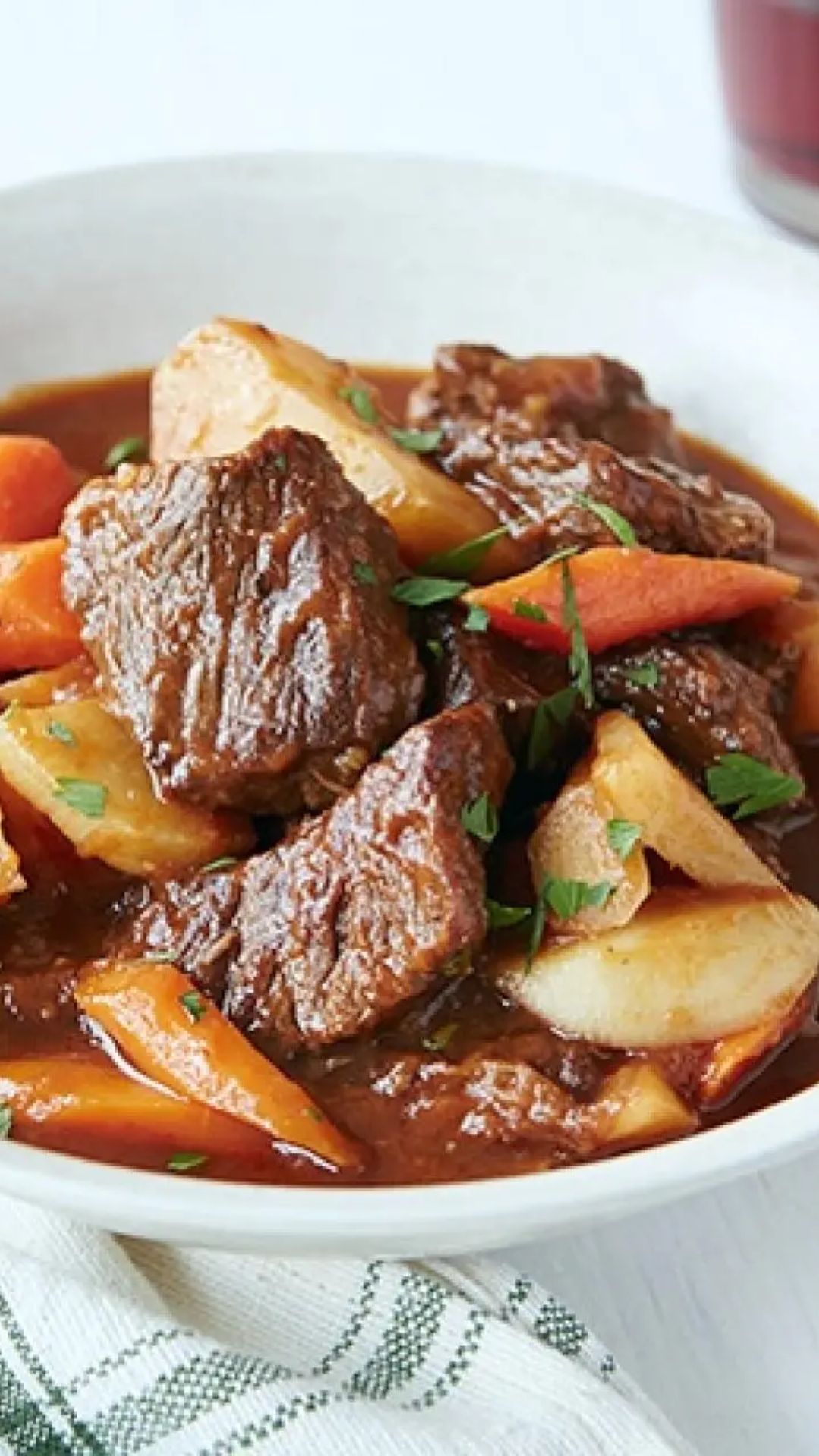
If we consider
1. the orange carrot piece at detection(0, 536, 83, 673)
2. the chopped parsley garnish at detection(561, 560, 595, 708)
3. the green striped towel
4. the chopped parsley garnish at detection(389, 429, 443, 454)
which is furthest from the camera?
the chopped parsley garnish at detection(389, 429, 443, 454)

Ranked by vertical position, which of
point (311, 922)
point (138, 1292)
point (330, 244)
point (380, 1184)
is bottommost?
point (138, 1292)

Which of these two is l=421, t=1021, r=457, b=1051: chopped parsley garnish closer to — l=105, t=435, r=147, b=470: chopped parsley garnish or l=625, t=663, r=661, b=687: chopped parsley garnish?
l=625, t=663, r=661, b=687: chopped parsley garnish

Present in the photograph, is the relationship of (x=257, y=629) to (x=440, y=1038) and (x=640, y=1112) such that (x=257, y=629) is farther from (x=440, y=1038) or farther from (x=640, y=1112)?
(x=640, y=1112)

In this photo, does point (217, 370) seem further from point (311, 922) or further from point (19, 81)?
point (19, 81)

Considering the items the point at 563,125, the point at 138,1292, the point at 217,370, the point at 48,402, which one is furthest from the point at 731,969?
the point at 563,125

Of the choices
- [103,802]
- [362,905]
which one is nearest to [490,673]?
[362,905]

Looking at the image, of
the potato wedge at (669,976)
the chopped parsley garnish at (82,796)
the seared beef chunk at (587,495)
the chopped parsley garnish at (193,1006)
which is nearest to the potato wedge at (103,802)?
the chopped parsley garnish at (82,796)

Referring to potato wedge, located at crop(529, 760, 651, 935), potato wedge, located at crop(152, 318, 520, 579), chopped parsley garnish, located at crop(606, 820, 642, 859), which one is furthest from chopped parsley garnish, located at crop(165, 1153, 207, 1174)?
potato wedge, located at crop(152, 318, 520, 579)
